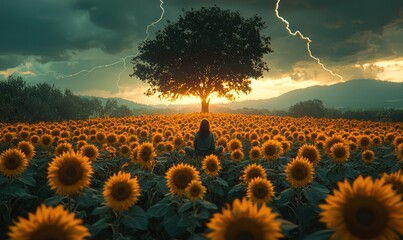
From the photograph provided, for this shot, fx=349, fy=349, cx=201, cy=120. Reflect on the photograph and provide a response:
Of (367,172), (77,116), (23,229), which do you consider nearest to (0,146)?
(23,229)

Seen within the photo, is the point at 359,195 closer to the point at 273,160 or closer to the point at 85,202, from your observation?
the point at 85,202

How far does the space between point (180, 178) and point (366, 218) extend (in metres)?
3.16

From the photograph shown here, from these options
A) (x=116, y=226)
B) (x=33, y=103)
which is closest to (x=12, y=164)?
(x=116, y=226)

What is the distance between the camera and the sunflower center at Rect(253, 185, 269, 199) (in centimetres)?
514

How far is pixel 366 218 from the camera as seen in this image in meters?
2.60

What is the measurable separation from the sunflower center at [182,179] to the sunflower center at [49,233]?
285cm

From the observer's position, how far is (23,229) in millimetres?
2449

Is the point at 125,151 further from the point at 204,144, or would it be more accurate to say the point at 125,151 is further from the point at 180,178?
the point at 180,178

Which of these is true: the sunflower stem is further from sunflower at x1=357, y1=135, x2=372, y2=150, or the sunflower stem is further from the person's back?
sunflower at x1=357, y1=135, x2=372, y2=150

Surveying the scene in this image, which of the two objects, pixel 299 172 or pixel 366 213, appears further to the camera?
pixel 299 172

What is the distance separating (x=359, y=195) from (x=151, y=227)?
4.59m

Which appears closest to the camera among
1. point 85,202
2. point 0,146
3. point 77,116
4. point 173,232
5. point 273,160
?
point 173,232

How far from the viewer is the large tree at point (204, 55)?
46281mm

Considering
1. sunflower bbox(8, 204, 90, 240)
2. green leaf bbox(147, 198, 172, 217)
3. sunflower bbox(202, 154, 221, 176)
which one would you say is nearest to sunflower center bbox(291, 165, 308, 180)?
sunflower bbox(202, 154, 221, 176)
